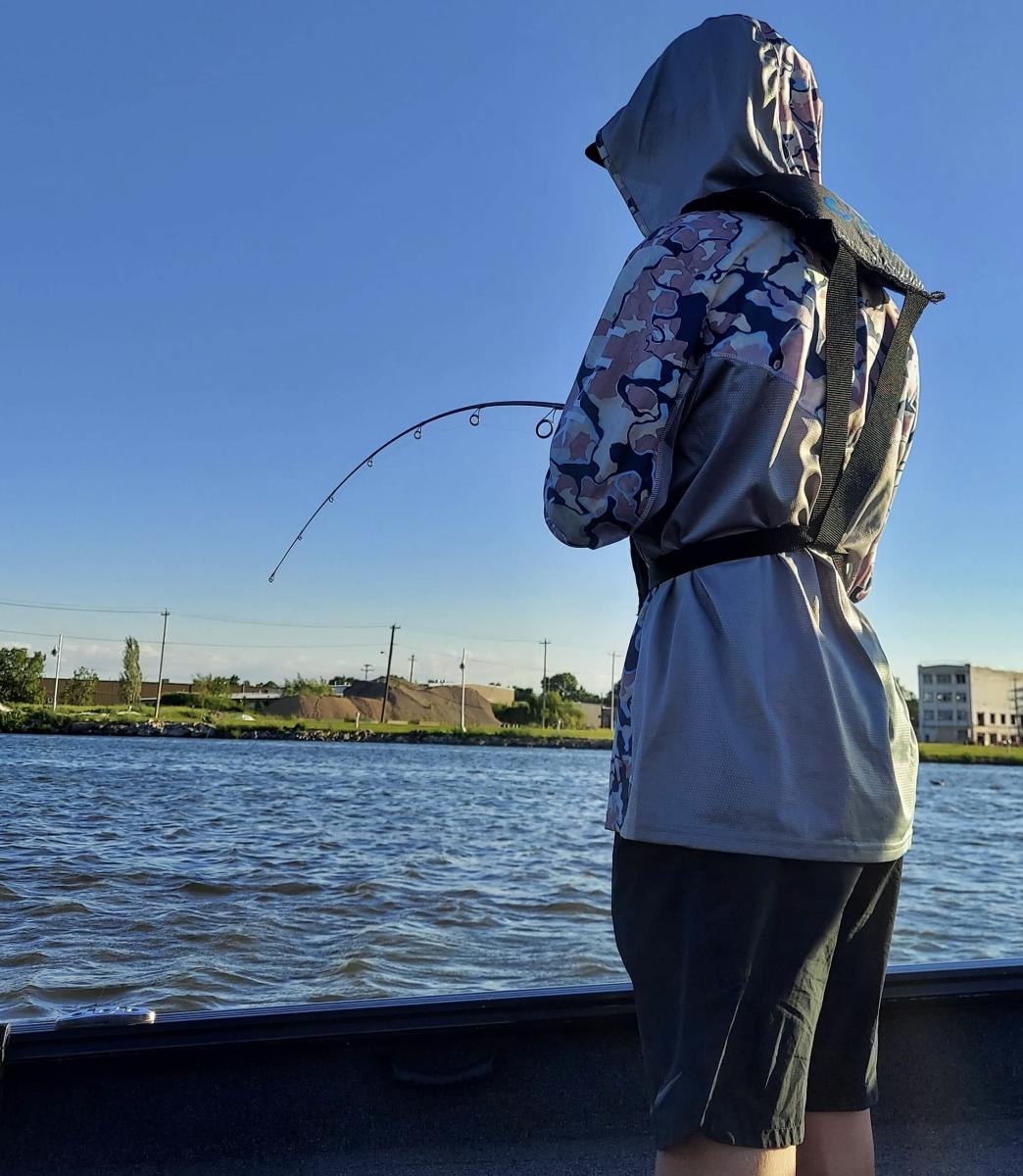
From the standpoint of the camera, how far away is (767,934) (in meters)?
0.89

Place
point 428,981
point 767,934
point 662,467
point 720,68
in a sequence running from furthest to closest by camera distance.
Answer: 1. point 428,981
2. point 720,68
3. point 662,467
4. point 767,934

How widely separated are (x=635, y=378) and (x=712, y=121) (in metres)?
0.35

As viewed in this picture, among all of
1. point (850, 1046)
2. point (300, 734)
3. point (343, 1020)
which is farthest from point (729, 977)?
point (300, 734)

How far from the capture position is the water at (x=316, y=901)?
4.43m

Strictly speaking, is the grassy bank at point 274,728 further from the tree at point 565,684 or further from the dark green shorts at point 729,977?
the dark green shorts at point 729,977

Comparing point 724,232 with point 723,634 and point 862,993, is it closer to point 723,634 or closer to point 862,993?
point 723,634

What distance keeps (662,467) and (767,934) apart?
451 millimetres

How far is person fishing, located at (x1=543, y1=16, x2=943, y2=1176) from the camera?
890 millimetres

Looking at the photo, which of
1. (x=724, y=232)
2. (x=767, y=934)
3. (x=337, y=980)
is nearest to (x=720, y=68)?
(x=724, y=232)

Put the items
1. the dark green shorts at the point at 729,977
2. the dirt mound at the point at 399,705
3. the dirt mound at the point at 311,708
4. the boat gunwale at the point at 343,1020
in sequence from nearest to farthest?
the dark green shorts at the point at 729,977, the boat gunwale at the point at 343,1020, the dirt mound at the point at 311,708, the dirt mound at the point at 399,705

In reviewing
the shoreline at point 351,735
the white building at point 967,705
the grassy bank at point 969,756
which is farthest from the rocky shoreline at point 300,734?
the white building at point 967,705

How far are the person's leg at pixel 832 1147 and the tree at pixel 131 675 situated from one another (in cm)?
7083

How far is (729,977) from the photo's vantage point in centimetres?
88

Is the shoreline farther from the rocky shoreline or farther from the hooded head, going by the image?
the hooded head
